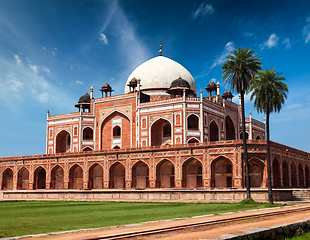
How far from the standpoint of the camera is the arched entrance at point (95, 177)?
42.1 m

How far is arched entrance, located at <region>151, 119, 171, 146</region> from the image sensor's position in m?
44.6

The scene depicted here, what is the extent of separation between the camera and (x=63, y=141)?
53.0m

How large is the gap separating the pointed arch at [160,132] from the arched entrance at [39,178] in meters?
14.8

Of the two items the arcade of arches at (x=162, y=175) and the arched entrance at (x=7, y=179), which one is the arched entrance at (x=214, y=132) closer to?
the arcade of arches at (x=162, y=175)

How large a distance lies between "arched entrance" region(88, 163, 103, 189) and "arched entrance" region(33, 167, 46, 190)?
7.95 meters

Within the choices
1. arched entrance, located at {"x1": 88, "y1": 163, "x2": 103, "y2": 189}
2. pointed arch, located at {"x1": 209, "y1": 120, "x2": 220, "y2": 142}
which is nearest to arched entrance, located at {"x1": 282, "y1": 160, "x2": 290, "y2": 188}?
pointed arch, located at {"x1": 209, "y1": 120, "x2": 220, "y2": 142}

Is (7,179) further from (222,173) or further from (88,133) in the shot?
(222,173)

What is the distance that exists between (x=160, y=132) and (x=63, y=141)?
15738 millimetres

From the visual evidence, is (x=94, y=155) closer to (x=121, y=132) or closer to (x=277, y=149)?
(x=121, y=132)

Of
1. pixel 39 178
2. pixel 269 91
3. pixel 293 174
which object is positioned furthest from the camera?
pixel 39 178

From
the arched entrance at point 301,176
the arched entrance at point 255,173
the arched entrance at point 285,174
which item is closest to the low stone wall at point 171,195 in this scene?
the arched entrance at point 255,173

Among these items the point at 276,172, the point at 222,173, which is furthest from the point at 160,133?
the point at 276,172

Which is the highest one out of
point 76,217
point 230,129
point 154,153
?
point 230,129

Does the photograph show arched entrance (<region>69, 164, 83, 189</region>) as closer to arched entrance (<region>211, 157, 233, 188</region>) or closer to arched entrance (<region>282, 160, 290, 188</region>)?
arched entrance (<region>211, 157, 233, 188</region>)
